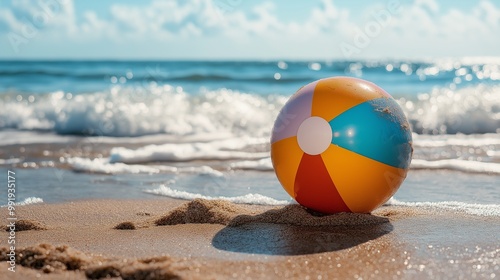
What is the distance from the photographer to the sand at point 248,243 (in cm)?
331

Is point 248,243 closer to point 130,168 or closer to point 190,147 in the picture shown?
point 130,168

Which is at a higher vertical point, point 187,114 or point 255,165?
point 187,114

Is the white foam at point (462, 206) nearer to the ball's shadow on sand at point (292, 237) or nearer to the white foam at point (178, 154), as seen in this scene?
the ball's shadow on sand at point (292, 237)

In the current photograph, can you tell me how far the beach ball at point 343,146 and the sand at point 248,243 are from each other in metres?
0.24

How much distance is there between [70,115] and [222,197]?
25.6 ft

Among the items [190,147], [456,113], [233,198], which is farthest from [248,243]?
[456,113]

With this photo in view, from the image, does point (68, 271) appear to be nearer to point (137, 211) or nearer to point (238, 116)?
point (137, 211)

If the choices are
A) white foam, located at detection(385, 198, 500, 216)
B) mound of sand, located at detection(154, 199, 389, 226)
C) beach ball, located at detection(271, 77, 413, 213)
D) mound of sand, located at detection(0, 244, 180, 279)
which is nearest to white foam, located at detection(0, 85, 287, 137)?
white foam, located at detection(385, 198, 500, 216)

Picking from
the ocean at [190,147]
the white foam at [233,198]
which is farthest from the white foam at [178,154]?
the white foam at [233,198]

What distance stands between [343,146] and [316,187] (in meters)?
0.33

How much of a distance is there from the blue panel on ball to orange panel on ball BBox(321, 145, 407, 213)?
0.04 m

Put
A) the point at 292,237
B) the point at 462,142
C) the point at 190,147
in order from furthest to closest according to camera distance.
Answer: the point at 462,142 < the point at 190,147 < the point at 292,237

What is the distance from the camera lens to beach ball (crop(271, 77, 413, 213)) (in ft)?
13.5

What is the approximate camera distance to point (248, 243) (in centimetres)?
392
